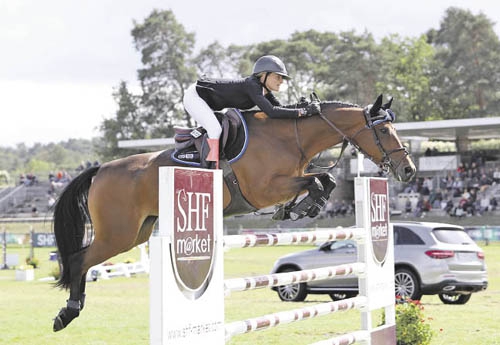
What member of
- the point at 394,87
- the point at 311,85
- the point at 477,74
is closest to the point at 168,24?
the point at 311,85

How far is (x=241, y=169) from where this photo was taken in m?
6.66

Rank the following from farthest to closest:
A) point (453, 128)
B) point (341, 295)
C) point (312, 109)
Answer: point (453, 128), point (341, 295), point (312, 109)

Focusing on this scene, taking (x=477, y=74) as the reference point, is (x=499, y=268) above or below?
below

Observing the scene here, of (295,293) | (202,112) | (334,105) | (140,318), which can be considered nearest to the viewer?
(202,112)

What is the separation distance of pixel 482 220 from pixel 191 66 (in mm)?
31432

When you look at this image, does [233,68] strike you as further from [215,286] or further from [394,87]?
[215,286]

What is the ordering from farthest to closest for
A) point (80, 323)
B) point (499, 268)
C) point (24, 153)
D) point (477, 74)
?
point (24, 153) < point (477, 74) < point (499, 268) < point (80, 323)

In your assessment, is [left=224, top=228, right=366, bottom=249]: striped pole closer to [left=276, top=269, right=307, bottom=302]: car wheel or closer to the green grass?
the green grass

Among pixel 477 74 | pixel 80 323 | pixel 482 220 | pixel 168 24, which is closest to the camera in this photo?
pixel 80 323

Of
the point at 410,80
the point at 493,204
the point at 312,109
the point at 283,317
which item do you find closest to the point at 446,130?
the point at 493,204

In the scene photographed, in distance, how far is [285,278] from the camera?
19.1ft

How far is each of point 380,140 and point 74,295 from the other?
2903mm

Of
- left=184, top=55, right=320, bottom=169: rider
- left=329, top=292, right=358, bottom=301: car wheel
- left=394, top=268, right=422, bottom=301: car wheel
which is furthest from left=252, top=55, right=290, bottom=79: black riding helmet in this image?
left=329, top=292, right=358, bottom=301: car wheel

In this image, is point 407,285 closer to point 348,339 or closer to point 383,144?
point 383,144
